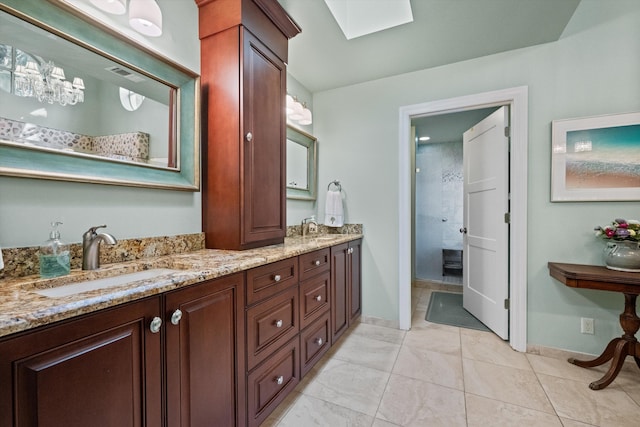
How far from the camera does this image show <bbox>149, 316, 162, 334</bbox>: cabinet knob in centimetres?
88

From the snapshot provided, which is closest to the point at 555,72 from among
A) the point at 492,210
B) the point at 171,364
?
the point at 492,210

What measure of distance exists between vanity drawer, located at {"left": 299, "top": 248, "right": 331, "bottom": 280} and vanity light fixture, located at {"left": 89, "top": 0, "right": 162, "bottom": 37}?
1429 millimetres

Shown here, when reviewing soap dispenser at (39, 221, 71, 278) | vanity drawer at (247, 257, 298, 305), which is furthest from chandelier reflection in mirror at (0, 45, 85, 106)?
vanity drawer at (247, 257, 298, 305)

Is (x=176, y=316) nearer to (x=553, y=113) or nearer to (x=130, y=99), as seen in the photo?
(x=130, y=99)

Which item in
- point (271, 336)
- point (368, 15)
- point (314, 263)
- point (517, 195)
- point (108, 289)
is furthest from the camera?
point (517, 195)

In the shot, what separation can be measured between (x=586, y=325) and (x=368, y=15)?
2.89 m

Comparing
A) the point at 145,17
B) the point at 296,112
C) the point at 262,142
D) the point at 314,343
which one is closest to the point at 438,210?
the point at 296,112

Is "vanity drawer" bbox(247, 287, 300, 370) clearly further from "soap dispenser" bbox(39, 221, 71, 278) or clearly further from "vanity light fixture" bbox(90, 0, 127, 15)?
"vanity light fixture" bbox(90, 0, 127, 15)

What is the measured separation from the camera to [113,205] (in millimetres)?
1293

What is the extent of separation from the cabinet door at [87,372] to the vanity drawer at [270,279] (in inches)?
18.5

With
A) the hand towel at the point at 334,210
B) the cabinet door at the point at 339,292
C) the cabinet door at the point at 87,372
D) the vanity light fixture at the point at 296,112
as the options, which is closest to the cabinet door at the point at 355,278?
the cabinet door at the point at 339,292

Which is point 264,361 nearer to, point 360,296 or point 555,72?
point 360,296

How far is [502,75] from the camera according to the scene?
2.37 m

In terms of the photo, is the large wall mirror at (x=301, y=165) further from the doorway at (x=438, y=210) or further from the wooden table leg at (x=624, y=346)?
the wooden table leg at (x=624, y=346)
